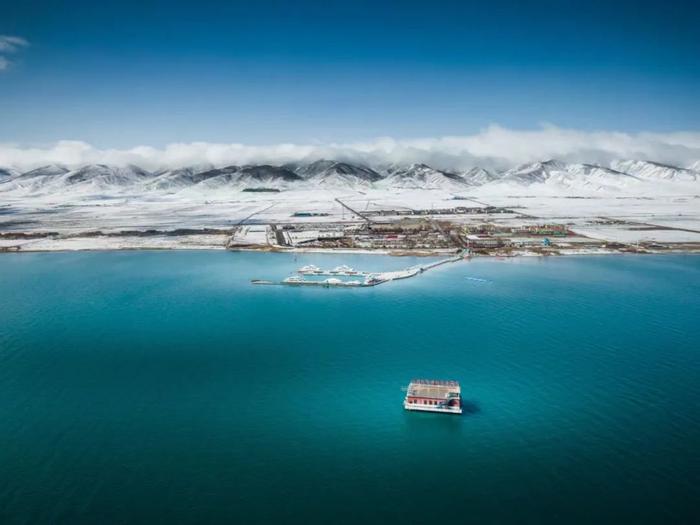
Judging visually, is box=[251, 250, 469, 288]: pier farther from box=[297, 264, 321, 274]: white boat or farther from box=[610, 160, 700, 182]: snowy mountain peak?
box=[610, 160, 700, 182]: snowy mountain peak

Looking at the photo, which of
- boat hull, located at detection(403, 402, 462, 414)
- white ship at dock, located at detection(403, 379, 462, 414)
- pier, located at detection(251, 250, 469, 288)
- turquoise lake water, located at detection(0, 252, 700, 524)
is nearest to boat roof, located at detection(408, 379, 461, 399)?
white ship at dock, located at detection(403, 379, 462, 414)

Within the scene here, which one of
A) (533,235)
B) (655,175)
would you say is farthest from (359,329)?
(655,175)

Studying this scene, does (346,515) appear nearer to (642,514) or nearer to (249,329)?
(642,514)

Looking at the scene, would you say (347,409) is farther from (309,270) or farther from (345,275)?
(309,270)

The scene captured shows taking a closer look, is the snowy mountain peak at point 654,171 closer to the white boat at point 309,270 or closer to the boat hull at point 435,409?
the white boat at point 309,270

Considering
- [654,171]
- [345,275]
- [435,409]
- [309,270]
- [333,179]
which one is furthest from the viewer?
[654,171]

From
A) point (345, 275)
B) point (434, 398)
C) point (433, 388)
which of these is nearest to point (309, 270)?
point (345, 275)

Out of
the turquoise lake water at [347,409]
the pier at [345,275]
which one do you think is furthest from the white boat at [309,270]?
the turquoise lake water at [347,409]
